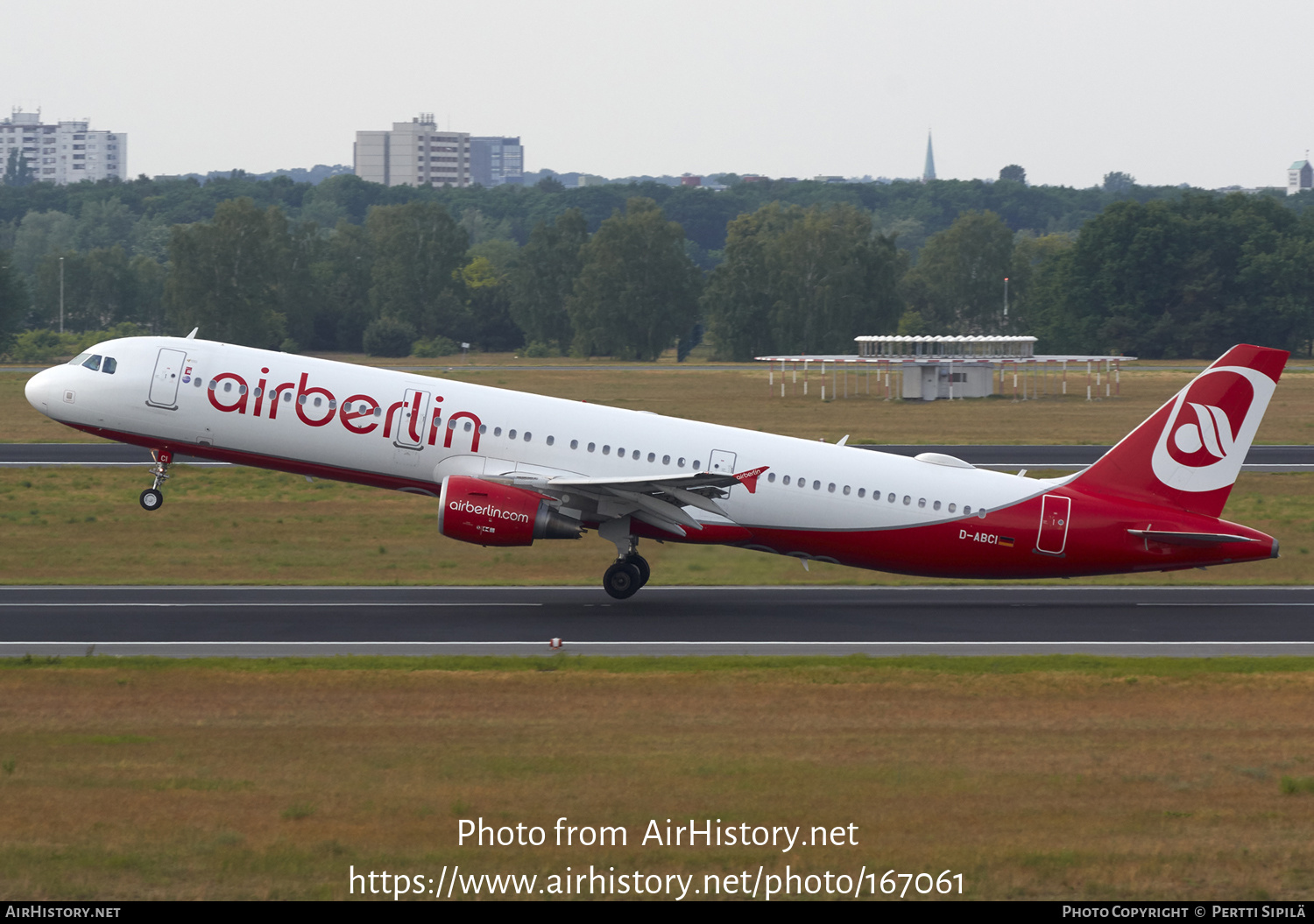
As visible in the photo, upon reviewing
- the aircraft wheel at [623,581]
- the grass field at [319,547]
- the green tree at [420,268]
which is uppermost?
the green tree at [420,268]

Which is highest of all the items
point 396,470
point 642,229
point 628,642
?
point 642,229

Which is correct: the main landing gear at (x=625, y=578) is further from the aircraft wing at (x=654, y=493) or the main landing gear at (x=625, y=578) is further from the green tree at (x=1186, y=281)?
the green tree at (x=1186, y=281)

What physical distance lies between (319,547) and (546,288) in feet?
471

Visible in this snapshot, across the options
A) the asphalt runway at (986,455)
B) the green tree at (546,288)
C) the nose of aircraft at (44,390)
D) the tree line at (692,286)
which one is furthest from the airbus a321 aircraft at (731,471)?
the green tree at (546,288)

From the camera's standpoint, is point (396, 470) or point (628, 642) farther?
point (396, 470)

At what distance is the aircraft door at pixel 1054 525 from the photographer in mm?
32594

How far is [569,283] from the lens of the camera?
183 metres

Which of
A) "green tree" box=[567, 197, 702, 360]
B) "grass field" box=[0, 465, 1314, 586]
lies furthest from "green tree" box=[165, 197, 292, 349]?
"grass field" box=[0, 465, 1314, 586]

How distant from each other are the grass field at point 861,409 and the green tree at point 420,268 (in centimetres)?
4092

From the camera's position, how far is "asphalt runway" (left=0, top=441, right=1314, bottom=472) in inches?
2295

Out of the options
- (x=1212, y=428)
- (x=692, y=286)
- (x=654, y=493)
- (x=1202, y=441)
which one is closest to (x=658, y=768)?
(x=654, y=493)
